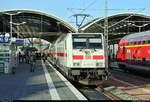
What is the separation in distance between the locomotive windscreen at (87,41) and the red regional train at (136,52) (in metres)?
5.53

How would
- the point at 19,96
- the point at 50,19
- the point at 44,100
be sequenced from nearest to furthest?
the point at 44,100
the point at 19,96
the point at 50,19

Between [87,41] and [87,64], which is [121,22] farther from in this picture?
[87,64]

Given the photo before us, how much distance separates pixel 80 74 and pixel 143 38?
7.87 m

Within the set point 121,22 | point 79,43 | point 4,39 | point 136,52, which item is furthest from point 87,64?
point 121,22

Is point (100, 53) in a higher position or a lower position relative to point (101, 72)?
higher

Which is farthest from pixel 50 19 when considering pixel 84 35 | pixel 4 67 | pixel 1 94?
pixel 1 94

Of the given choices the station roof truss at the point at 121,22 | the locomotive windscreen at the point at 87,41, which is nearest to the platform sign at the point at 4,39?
the locomotive windscreen at the point at 87,41

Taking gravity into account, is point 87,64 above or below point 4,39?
below

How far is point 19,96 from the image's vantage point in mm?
9055

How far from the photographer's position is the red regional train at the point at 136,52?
1802 centimetres

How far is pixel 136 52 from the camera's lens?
1978 cm

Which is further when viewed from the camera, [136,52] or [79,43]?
[136,52]

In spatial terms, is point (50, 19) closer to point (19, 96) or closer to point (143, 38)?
point (143, 38)

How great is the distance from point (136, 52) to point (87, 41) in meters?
7.38
